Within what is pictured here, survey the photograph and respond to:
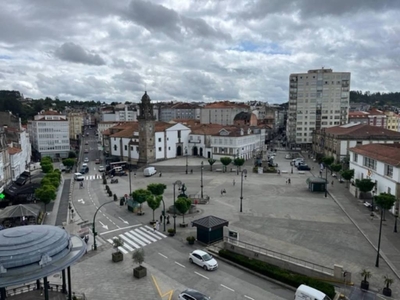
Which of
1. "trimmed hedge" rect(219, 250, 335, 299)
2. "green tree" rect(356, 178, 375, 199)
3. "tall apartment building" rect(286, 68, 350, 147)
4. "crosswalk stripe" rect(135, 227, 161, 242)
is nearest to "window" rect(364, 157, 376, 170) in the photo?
"green tree" rect(356, 178, 375, 199)

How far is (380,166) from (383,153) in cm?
261

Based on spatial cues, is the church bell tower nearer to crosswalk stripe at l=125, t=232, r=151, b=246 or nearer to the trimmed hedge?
crosswalk stripe at l=125, t=232, r=151, b=246

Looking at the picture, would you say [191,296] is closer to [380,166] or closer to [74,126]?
[380,166]

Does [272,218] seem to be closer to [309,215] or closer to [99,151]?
[309,215]

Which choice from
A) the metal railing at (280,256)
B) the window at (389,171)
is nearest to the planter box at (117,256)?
the metal railing at (280,256)

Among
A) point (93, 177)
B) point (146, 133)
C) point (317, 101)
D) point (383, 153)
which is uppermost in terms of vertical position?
point (317, 101)

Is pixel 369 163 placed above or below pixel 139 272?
above

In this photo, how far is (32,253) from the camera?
53.6 ft

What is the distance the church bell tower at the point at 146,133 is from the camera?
7619cm

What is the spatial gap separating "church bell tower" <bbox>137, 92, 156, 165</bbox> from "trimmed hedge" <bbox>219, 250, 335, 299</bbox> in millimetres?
52636

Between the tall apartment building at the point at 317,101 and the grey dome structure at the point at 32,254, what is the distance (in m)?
106

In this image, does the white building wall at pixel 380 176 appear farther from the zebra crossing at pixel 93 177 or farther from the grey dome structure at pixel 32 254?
the zebra crossing at pixel 93 177

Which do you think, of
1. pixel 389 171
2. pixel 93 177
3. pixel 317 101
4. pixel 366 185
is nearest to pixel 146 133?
pixel 93 177

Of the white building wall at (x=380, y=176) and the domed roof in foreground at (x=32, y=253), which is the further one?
the white building wall at (x=380, y=176)
